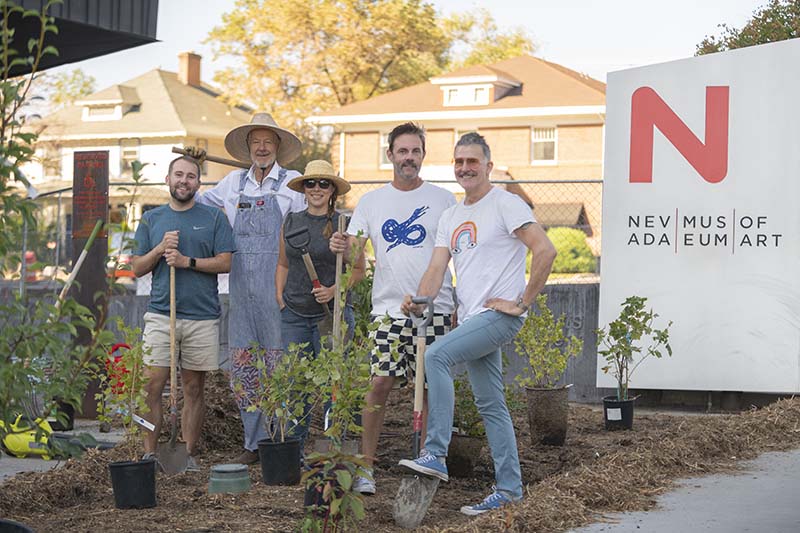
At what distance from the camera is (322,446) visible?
647 centimetres

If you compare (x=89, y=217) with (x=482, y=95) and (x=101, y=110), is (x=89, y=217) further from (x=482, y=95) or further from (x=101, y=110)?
(x=101, y=110)

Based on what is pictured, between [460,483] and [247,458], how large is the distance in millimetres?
1387

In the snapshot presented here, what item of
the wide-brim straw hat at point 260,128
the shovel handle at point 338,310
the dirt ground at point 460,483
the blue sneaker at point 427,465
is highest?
the wide-brim straw hat at point 260,128

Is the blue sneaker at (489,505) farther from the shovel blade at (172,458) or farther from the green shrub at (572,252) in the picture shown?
the green shrub at (572,252)

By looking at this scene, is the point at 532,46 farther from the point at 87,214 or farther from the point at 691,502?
the point at 691,502

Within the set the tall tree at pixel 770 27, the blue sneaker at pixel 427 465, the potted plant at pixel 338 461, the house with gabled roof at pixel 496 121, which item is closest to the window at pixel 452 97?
the house with gabled roof at pixel 496 121

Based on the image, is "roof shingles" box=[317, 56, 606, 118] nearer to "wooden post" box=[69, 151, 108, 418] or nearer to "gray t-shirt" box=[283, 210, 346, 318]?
"wooden post" box=[69, 151, 108, 418]

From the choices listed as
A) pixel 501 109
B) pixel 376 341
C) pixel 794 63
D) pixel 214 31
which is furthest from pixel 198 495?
pixel 214 31

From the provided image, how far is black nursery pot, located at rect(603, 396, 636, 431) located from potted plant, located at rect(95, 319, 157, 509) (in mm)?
3734

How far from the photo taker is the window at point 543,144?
4197 cm

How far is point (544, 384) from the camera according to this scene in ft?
29.2

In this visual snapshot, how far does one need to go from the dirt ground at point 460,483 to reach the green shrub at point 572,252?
12.7 metres

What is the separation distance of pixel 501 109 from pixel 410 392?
33004 millimetres

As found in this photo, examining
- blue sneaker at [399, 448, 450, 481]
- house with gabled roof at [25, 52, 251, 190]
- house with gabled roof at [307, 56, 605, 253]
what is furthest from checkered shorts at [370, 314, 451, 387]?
house with gabled roof at [25, 52, 251, 190]
